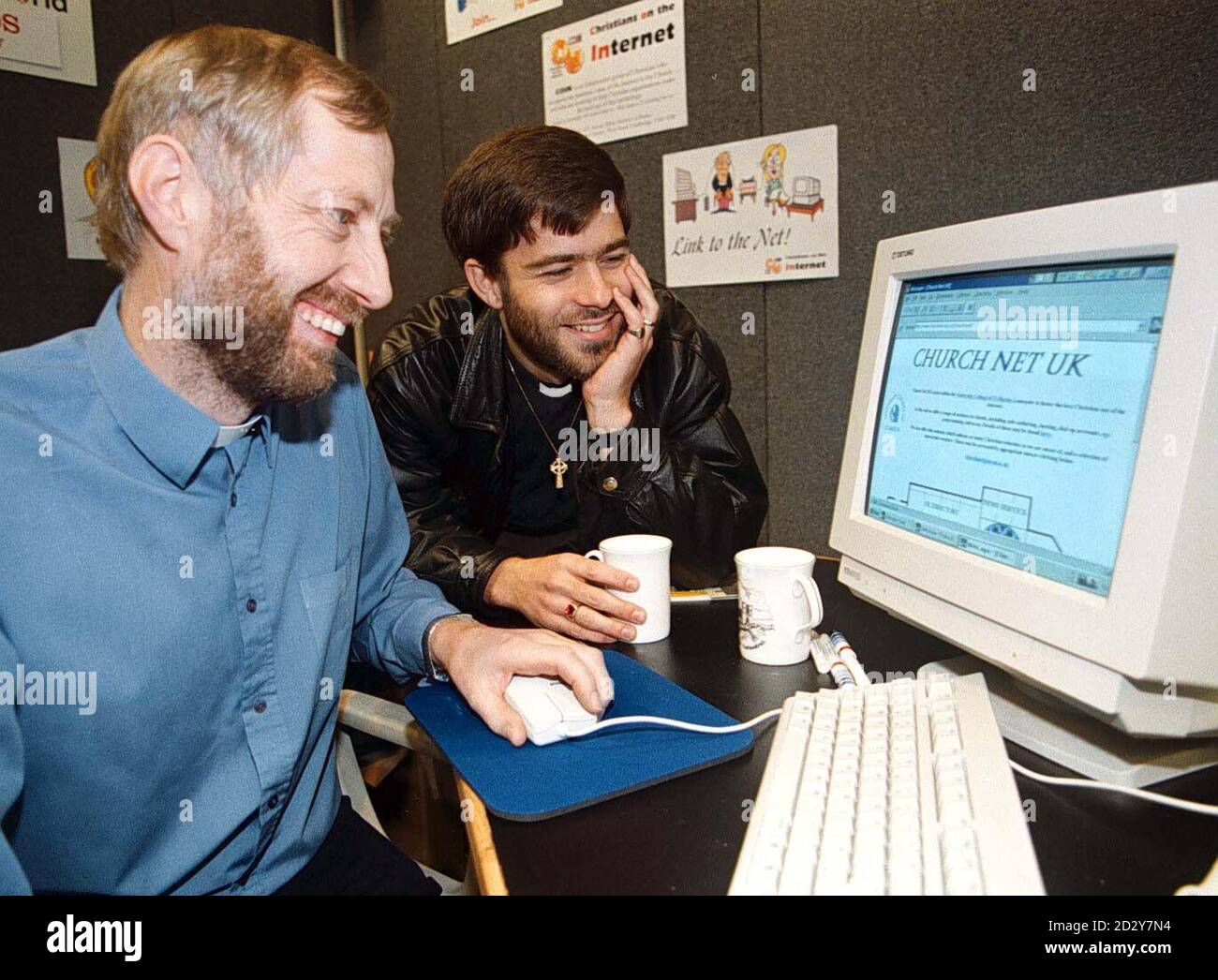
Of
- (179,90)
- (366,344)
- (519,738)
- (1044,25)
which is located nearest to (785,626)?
(519,738)

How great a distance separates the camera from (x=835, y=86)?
1.57m

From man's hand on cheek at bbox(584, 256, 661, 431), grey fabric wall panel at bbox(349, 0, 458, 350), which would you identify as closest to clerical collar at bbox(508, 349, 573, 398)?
man's hand on cheek at bbox(584, 256, 661, 431)

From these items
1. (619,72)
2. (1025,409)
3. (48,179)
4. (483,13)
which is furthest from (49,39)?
(1025,409)

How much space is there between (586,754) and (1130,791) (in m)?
0.37

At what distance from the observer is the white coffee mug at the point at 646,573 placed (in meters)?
0.88

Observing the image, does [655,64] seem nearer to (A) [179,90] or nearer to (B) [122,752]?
(A) [179,90]

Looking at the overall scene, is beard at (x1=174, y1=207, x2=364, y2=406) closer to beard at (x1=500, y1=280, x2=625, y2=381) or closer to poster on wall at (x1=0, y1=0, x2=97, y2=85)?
beard at (x1=500, y1=280, x2=625, y2=381)

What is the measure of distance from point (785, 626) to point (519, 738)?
29cm

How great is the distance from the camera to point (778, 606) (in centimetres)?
82

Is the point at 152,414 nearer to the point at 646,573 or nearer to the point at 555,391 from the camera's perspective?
the point at 646,573

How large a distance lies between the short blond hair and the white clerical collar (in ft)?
0.55

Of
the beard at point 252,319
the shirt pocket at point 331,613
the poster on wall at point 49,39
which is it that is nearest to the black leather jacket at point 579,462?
the shirt pocket at point 331,613

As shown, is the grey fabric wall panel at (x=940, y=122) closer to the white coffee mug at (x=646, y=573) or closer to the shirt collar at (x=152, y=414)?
the white coffee mug at (x=646, y=573)

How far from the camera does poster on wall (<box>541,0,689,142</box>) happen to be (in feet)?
5.87
